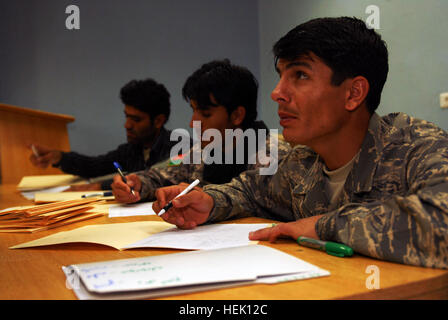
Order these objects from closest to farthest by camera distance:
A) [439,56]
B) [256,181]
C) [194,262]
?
[194,262], [256,181], [439,56]

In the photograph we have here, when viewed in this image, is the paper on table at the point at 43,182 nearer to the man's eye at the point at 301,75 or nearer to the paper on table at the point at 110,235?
the paper on table at the point at 110,235

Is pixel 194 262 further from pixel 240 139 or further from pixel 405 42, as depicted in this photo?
pixel 405 42

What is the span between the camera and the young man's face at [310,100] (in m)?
0.96

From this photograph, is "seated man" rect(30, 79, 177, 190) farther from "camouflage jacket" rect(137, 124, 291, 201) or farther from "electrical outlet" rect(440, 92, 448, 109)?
"electrical outlet" rect(440, 92, 448, 109)

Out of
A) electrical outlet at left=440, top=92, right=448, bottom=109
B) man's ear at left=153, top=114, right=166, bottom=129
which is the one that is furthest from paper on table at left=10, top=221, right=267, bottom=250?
man's ear at left=153, top=114, right=166, bottom=129

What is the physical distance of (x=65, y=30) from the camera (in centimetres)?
340

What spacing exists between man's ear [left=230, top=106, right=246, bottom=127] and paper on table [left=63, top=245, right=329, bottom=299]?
116 centimetres

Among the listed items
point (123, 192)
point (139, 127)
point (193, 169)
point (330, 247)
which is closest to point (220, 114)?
point (193, 169)

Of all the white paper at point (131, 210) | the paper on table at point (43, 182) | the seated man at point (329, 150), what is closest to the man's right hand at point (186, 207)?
the seated man at point (329, 150)

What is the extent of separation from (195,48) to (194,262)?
330cm

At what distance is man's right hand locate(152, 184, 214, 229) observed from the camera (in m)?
0.96

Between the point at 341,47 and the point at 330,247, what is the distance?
1.71 feet
